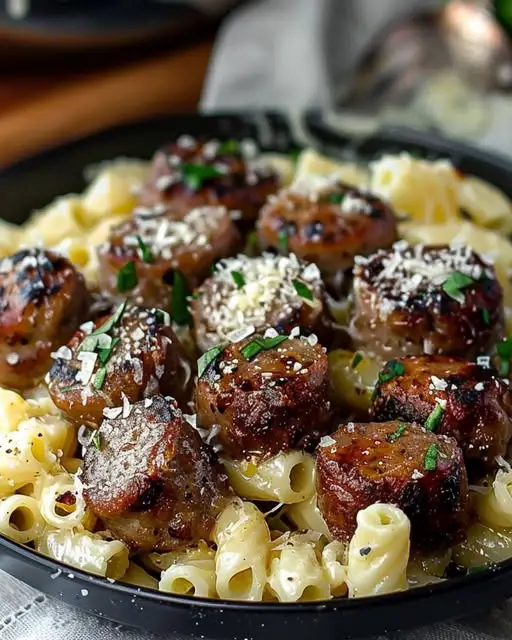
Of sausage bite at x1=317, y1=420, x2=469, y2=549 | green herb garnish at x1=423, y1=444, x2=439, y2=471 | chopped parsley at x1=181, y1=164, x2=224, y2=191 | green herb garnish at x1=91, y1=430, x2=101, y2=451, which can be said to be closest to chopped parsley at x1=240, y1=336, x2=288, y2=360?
sausage bite at x1=317, y1=420, x2=469, y2=549

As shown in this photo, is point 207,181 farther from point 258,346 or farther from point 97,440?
point 97,440

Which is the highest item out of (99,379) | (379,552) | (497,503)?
(99,379)

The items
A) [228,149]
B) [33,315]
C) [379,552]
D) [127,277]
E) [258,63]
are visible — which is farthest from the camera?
[258,63]

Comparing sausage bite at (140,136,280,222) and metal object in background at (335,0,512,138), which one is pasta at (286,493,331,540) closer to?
sausage bite at (140,136,280,222)

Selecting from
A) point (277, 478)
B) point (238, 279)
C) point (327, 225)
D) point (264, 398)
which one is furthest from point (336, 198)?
point (277, 478)

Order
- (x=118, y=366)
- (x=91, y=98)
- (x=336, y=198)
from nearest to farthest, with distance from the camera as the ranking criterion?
(x=118, y=366) → (x=336, y=198) → (x=91, y=98)

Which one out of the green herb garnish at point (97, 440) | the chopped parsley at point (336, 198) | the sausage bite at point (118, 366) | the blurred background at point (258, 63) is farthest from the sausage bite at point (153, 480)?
the blurred background at point (258, 63)
